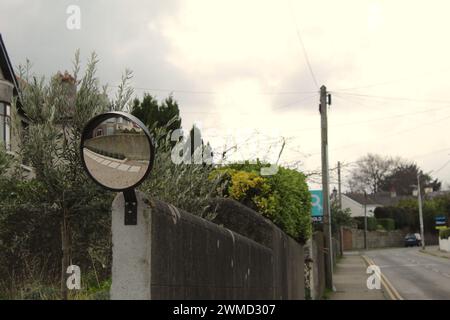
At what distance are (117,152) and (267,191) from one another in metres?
8.22

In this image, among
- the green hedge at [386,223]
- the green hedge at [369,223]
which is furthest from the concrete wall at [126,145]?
the green hedge at [386,223]

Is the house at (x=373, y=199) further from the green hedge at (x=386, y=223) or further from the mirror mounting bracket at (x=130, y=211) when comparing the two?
the mirror mounting bracket at (x=130, y=211)

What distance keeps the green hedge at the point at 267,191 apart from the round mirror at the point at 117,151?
6841 millimetres

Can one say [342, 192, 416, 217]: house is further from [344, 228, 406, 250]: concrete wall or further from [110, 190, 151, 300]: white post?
[110, 190, 151, 300]: white post

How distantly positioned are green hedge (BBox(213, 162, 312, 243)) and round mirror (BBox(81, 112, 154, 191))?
6.84 m

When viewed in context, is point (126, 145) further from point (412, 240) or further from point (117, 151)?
point (412, 240)

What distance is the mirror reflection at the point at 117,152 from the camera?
363 cm

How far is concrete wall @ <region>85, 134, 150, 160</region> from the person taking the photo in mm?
3701

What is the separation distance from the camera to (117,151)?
3721mm

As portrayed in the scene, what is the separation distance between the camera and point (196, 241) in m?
4.87

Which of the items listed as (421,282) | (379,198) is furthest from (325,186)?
(379,198)
